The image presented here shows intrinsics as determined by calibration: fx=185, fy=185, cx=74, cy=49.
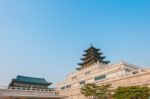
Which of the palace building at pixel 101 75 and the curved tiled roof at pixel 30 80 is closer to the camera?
the palace building at pixel 101 75

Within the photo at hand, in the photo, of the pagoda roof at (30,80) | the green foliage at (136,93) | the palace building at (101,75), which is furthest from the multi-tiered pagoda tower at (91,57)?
the green foliage at (136,93)

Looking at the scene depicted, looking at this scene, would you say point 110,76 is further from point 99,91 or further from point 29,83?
point 29,83

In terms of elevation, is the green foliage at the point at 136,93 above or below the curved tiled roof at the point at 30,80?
below

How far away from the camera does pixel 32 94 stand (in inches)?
1403

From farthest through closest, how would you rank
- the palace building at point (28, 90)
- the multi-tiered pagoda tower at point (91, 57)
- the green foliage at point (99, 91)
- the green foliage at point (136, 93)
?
the multi-tiered pagoda tower at point (91, 57) < the palace building at point (28, 90) < the green foliage at point (99, 91) < the green foliage at point (136, 93)

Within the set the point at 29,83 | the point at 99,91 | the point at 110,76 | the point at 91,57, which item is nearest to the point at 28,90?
the point at 29,83

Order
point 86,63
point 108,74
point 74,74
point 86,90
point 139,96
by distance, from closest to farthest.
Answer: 1. point 139,96
2. point 86,90
3. point 108,74
4. point 74,74
5. point 86,63

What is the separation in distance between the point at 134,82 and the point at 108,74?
35.9ft

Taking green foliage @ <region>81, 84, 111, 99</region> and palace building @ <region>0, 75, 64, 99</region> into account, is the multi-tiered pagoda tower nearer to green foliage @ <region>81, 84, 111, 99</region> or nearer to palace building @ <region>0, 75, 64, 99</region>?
palace building @ <region>0, 75, 64, 99</region>

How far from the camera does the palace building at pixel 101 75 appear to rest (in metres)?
24.7

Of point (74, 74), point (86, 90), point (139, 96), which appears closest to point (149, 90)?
point (139, 96)

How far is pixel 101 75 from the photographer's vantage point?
36.8 metres

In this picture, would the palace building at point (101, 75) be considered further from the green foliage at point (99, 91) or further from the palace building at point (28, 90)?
the palace building at point (28, 90)

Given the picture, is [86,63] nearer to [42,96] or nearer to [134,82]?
[42,96]
